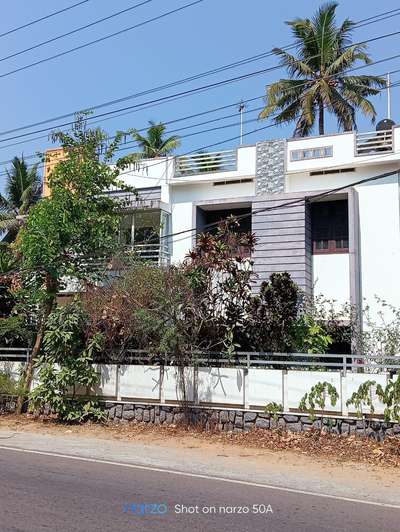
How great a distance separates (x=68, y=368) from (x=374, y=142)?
1172cm

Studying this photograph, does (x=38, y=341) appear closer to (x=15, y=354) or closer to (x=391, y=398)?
(x=15, y=354)

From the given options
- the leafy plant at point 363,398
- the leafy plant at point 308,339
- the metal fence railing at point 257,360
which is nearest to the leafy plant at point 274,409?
the metal fence railing at point 257,360

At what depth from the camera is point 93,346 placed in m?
13.8

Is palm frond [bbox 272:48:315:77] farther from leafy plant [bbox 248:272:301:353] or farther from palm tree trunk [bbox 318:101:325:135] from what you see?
leafy plant [bbox 248:272:301:353]

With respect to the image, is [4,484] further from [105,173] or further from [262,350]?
[105,173]

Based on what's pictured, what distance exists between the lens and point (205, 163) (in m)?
20.9

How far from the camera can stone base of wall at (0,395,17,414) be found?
1532cm

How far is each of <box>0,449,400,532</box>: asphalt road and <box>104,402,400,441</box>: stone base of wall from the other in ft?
12.2

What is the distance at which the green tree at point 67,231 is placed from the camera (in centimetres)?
1477

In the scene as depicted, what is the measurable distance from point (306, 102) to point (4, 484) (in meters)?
21.3

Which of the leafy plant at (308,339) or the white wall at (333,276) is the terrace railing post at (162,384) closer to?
the leafy plant at (308,339)

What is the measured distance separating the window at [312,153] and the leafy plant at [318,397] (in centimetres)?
971

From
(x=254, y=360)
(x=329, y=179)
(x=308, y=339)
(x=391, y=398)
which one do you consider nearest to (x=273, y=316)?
(x=308, y=339)

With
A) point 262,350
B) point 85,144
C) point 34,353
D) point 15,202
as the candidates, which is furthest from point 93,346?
point 15,202
